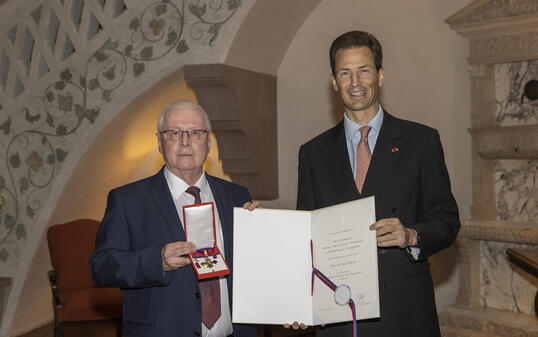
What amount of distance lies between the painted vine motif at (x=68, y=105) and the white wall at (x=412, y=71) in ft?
3.83

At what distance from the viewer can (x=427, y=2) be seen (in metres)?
5.04

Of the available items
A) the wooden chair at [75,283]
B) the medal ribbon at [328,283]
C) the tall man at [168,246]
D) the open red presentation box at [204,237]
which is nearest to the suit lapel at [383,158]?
the medal ribbon at [328,283]

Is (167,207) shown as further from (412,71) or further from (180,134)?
(412,71)

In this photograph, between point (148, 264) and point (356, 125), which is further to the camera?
point (356, 125)

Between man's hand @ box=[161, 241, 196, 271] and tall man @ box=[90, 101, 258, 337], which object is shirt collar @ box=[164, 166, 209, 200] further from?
man's hand @ box=[161, 241, 196, 271]

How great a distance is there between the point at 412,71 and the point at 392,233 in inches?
134

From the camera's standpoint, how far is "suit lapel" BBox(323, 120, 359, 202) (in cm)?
220

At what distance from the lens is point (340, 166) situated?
225 cm

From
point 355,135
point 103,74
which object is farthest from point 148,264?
point 103,74

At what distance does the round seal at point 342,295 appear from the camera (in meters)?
2.06

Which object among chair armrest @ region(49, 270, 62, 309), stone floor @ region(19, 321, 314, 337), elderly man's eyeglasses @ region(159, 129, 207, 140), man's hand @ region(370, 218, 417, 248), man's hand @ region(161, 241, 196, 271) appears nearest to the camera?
man's hand @ region(370, 218, 417, 248)

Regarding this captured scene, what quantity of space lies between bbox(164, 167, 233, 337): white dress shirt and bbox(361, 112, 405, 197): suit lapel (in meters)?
0.60

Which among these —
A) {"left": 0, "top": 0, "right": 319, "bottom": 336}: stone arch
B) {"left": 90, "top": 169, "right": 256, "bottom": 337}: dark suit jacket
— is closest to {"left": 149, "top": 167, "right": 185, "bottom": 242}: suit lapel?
{"left": 90, "top": 169, "right": 256, "bottom": 337}: dark suit jacket

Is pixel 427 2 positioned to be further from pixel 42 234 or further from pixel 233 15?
pixel 42 234
